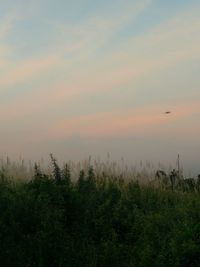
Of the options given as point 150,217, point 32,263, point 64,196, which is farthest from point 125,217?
point 32,263

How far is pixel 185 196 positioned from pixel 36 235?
9427 millimetres

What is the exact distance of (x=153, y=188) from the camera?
74.2ft

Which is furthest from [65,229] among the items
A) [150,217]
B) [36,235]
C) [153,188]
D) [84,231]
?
[153,188]

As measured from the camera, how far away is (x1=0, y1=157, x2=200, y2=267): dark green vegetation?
1339 centimetres

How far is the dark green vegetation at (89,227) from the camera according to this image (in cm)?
1339

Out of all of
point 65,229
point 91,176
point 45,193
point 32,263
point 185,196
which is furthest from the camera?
point 185,196

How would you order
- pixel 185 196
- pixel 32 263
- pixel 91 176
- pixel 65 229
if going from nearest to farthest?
pixel 32 263
pixel 65 229
pixel 91 176
pixel 185 196

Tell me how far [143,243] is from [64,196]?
3.08m

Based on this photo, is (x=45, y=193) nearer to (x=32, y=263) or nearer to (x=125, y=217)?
(x=125, y=217)

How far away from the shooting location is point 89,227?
16.0m

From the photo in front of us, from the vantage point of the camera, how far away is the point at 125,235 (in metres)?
16.0

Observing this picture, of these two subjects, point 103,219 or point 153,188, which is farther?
point 153,188

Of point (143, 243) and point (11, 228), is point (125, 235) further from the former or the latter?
point (11, 228)

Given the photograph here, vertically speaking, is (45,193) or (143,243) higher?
(45,193)
